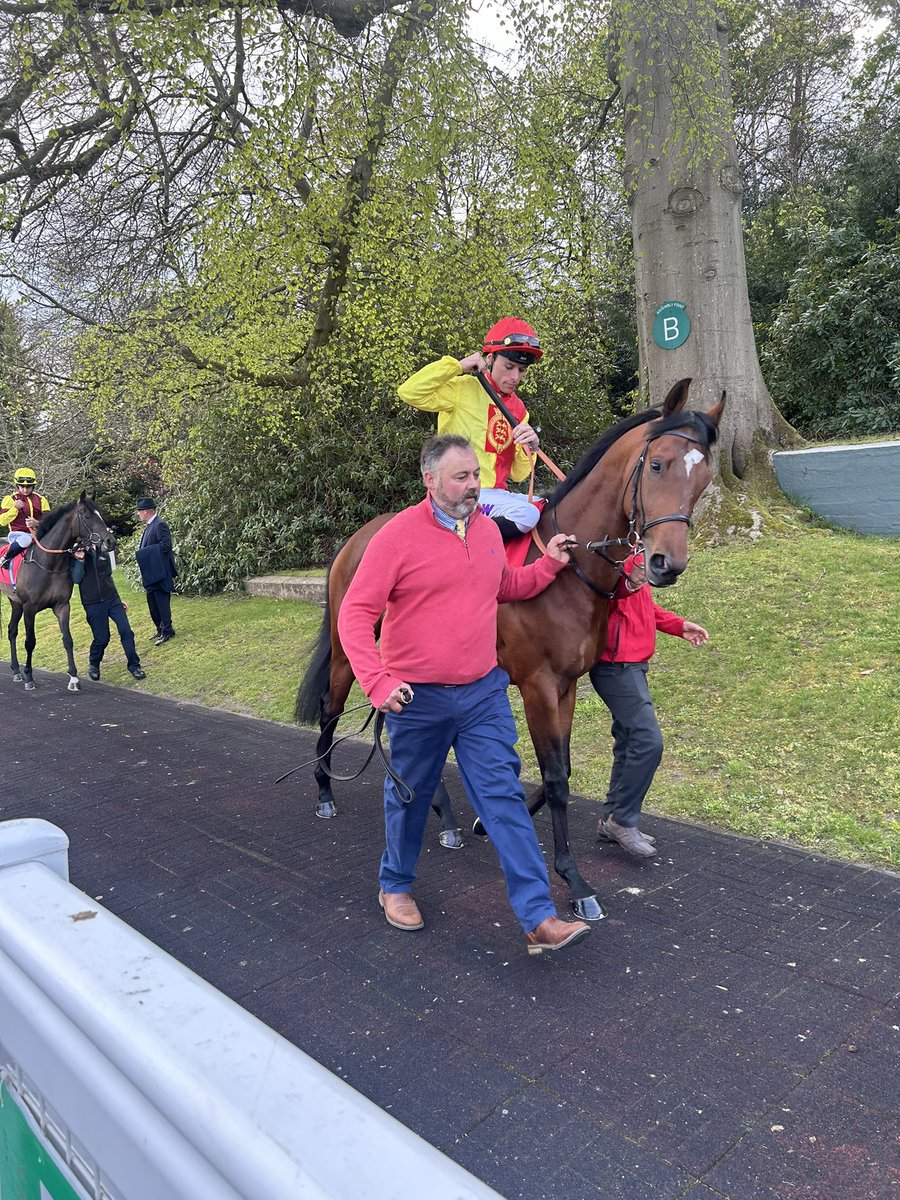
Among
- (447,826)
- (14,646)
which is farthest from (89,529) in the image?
(447,826)

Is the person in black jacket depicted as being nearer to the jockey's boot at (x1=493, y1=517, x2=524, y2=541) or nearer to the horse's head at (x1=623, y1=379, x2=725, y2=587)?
the jockey's boot at (x1=493, y1=517, x2=524, y2=541)

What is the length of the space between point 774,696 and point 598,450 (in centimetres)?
279

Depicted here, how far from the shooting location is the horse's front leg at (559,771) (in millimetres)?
3713

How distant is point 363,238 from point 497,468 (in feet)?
24.7

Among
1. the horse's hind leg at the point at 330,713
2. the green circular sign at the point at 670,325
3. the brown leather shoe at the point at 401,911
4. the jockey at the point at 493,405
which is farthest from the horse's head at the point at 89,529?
the brown leather shoe at the point at 401,911

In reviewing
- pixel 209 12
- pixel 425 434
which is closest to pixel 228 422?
pixel 425 434

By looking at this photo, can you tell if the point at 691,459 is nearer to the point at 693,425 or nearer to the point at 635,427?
the point at 693,425

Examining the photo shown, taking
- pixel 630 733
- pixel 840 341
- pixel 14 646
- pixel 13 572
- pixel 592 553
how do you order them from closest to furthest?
pixel 592 553 < pixel 630 733 < pixel 14 646 < pixel 13 572 < pixel 840 341

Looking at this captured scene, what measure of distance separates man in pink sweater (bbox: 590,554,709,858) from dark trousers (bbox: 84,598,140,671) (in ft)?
25.6

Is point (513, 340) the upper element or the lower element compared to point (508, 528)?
upper

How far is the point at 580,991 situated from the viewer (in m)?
3.22

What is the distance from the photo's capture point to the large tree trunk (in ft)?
29.0

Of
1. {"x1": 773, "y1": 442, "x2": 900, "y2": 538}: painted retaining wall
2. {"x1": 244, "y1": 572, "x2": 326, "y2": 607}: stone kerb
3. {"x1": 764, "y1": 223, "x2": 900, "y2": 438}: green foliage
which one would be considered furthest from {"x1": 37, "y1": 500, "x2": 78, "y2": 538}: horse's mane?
{"x1": 764, "y1": 223, "x2": 900, "y2": 438}: green foliage

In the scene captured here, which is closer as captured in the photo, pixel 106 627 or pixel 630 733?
pixel 630 733
